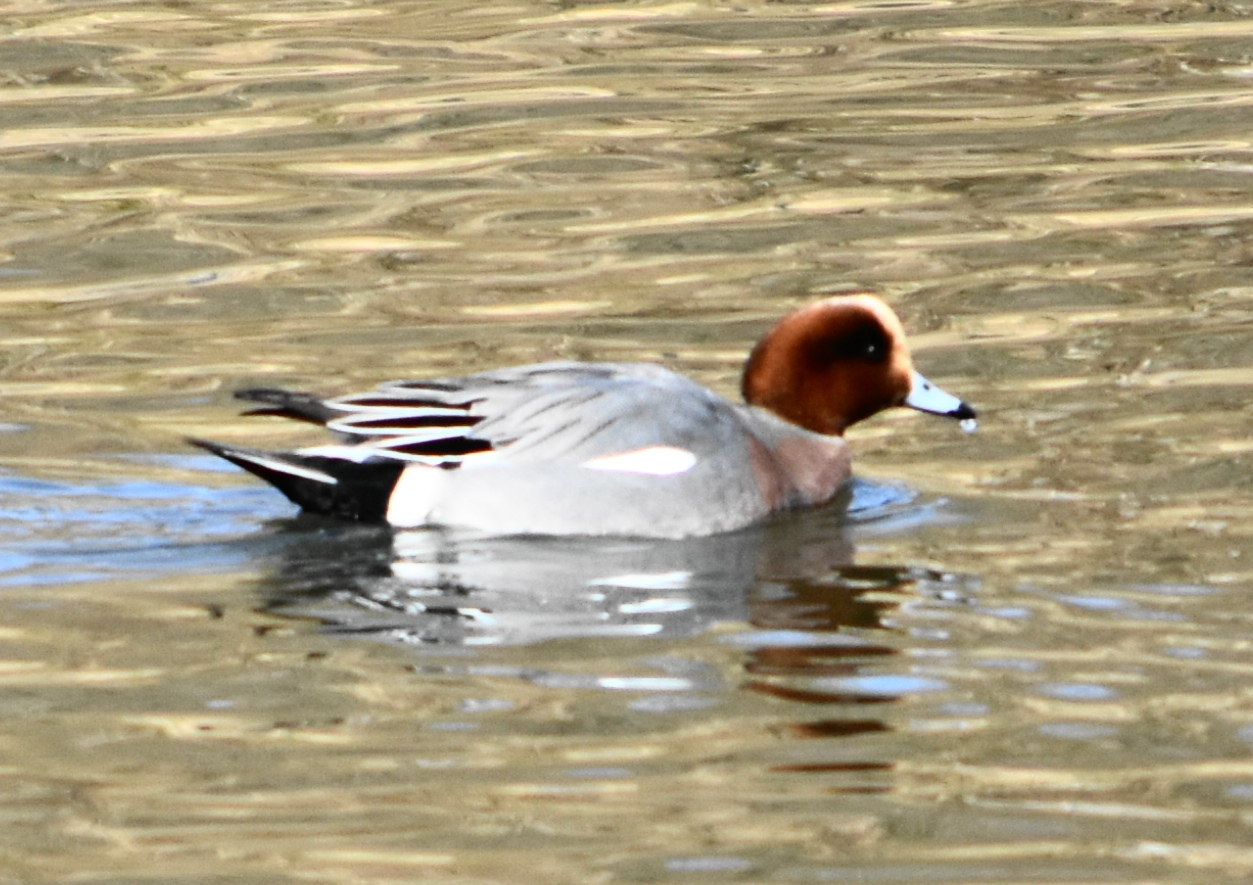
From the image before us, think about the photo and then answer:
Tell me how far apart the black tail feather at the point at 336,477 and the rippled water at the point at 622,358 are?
0.10 meters

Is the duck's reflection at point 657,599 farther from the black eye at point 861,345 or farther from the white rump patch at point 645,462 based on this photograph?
Result: the black eye at point 861,345

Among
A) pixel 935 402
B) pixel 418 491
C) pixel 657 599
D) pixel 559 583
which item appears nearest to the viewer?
pixel 657 599

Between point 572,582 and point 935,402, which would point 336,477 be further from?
point 935,402

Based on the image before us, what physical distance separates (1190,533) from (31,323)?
4.47m

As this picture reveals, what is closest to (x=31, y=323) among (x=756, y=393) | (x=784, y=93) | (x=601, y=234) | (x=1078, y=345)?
(x=601, y=234)

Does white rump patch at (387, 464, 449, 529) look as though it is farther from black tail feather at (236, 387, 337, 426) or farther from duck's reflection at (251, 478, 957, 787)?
black tail feather at (236, 387, 337, 426)

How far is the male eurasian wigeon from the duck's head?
472 millimetres

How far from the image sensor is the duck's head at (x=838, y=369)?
7379mm

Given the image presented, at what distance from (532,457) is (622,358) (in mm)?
1945

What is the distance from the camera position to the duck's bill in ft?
24.0

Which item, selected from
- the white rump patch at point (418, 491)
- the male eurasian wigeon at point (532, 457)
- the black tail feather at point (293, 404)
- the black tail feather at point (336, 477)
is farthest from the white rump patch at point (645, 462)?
the black tail feather at point (293, 404)

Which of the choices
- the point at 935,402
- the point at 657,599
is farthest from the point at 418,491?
the point at 935,402

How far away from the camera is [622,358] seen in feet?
28.5

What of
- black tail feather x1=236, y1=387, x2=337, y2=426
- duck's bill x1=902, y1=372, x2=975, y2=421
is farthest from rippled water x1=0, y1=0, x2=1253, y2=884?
black tail feather x1=236, y1=387, x2=337, y2=426
